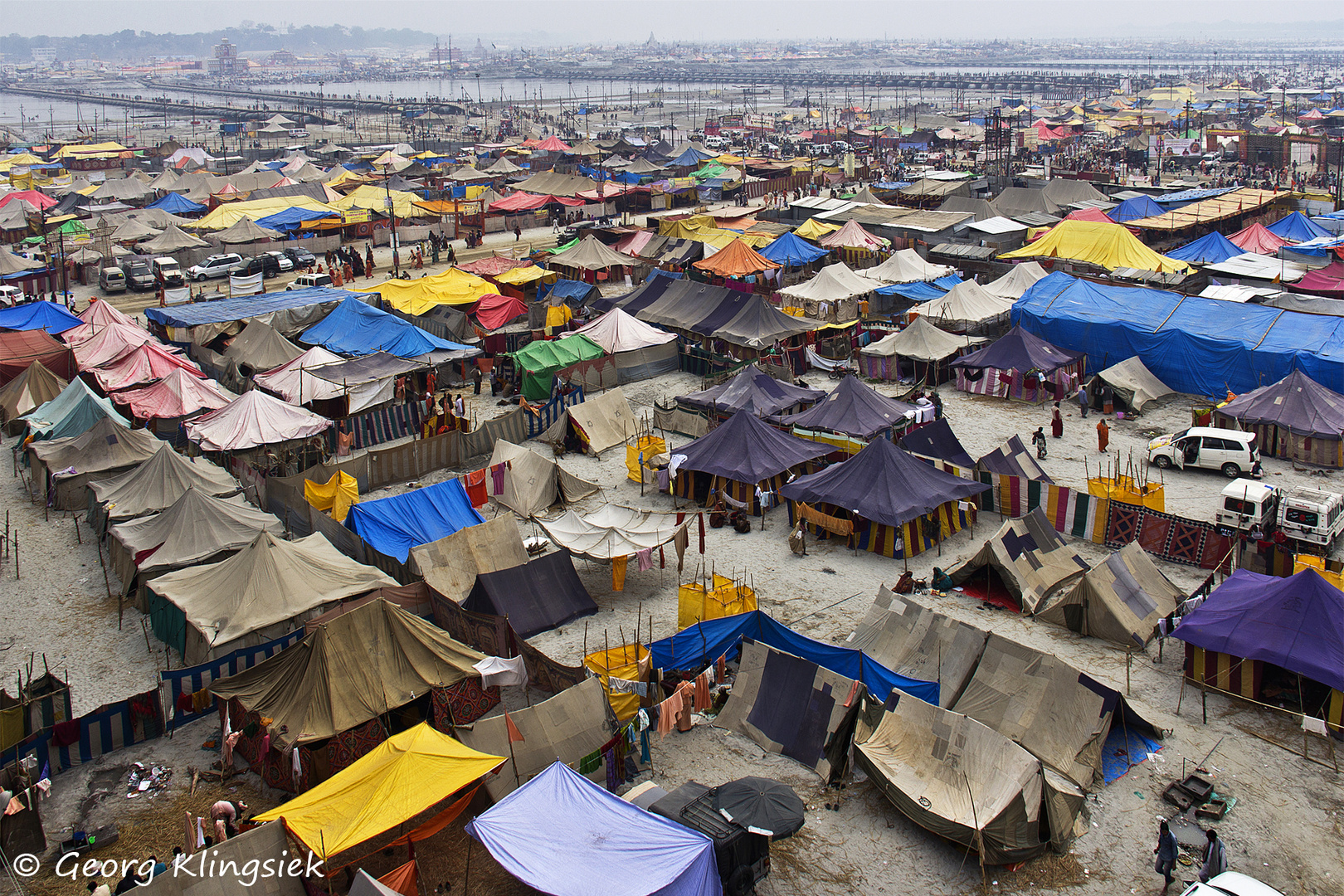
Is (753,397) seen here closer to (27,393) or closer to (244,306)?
(244,306)

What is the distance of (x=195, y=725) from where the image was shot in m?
15.7

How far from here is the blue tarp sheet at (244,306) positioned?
3428cm

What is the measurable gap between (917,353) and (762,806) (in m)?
21.3

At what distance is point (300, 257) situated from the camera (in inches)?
1961

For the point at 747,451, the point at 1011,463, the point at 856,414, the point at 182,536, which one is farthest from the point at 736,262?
the point at 182,536

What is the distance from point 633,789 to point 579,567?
8182 millimetres

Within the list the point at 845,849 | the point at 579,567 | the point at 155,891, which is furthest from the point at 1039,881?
the point at 579,567

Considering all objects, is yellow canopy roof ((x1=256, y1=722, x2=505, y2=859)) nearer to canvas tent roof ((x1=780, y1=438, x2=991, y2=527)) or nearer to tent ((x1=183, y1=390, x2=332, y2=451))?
canvas tent roof ((x1=780, y1=438, x2=991, y2=527))

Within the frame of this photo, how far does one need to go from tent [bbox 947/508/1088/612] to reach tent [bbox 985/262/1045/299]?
60.1 feet

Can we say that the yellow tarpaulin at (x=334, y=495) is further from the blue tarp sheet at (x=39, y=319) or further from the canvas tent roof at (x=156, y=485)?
the blue tarp sheet at (x=39, y=319)

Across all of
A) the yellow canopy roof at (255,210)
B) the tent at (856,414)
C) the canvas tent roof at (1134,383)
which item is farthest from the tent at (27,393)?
the canvas tent roof at (1134,383)

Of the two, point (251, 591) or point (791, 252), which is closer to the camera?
point (251, 591)

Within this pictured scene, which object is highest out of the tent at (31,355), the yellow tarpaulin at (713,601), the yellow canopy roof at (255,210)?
the yellow canopy roof at (255,210)

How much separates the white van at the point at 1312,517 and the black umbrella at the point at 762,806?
12.8m
